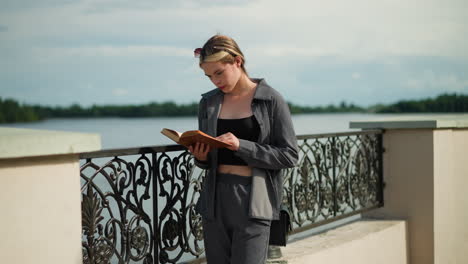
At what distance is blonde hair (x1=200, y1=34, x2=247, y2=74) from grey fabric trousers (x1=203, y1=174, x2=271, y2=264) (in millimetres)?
634

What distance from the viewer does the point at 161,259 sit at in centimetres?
388

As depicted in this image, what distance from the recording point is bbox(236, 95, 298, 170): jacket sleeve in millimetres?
3166

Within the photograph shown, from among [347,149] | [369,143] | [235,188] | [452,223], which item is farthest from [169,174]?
[452,223]

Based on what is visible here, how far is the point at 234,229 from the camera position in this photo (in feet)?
10.7

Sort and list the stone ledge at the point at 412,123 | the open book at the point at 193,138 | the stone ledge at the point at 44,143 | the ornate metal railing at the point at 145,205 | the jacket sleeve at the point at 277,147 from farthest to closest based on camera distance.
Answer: the stone ledge at the point at 412,123
the ornate metal railing at the point at 145,205
the jacket sleeve at the point at 277,147
the open book at the point at 193,138
the stone ledge at the point at 44,143

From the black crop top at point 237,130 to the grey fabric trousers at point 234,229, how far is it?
9 centimetres

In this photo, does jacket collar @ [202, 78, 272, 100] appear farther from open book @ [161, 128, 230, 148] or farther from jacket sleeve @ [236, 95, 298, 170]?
open book @ [161, 128, 230, 148]

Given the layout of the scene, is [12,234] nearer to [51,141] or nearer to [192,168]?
[51,141]

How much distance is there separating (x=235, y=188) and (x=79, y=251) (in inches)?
34.0

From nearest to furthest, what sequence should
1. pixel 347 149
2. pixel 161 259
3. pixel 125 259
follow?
pixel 125 259, pixel 161 259, pixel 347 149

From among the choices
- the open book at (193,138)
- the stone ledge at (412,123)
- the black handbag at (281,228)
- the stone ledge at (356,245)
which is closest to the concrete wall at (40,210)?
the open book at (193,138)

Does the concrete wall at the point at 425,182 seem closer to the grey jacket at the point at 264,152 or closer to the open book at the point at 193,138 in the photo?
the grey jacket at the point at 264,152

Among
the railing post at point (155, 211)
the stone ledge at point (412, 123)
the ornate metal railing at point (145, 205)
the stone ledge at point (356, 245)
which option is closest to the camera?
the ornate metal railing at point (145, 205)

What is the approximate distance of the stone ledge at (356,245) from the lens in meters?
4.94
